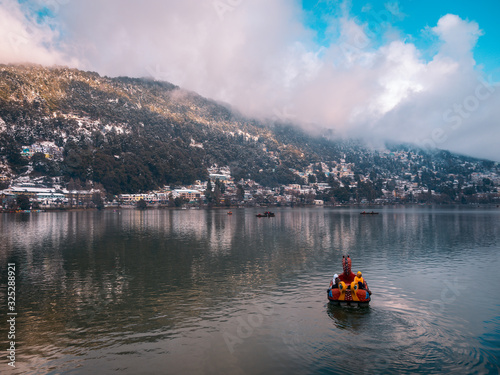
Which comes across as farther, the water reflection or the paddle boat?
the paddle boat

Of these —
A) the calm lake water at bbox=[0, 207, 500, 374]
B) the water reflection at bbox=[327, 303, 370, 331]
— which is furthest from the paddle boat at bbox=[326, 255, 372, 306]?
the calm lake water at bbox=[0, 207, 500, 374]

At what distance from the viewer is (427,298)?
2334 centimetres

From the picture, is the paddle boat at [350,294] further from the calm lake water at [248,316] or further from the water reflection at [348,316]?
the calm lake water at [248,316]

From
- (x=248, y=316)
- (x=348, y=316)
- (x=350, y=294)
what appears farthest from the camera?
(x=350, y=294)

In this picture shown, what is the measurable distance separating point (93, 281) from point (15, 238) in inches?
1518

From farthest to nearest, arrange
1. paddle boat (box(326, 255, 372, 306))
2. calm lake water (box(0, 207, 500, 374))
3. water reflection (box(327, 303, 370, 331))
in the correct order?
1. paddle boat (box(326, 255, 372, 306))
2. water reflection (box(327, 303, 370, 331))
3. calm lake water (box(0, 207, 500, 374))

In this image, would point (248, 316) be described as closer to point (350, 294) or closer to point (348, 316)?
point (348, 316)

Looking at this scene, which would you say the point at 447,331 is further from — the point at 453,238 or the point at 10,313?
the point at 453,238

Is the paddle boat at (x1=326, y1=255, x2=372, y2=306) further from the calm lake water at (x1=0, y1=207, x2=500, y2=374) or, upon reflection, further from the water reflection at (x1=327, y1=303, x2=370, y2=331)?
the calm lake water at (x1=0, y1=207, x2=500, y2=374)

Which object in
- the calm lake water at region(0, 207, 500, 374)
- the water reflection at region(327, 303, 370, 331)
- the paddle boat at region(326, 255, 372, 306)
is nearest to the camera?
the calm lake water at region(0, 207, 500, 374)

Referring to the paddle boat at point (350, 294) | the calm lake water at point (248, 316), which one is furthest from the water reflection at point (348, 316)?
the paddle boat at point (350, 294)

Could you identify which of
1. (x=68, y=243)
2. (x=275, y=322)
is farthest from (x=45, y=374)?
(x=68, y=243)

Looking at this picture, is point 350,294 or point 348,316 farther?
point 350,294

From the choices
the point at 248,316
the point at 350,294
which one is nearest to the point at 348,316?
the point at 350,294
